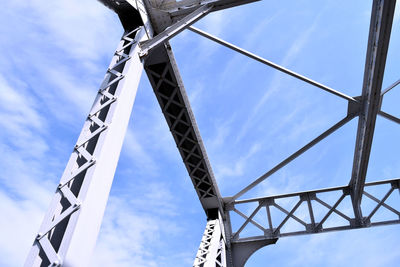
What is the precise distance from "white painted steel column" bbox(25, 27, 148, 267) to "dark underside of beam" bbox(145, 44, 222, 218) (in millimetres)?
2329

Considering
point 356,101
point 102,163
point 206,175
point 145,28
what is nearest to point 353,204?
point 356,101

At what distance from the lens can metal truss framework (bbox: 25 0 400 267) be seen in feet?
12.0

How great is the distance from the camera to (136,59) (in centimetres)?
574

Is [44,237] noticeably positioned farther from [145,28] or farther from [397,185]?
[397,185]

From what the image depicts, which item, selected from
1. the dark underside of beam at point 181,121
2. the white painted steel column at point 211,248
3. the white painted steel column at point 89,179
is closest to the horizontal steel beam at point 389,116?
the dark underside of beam at point 181,121

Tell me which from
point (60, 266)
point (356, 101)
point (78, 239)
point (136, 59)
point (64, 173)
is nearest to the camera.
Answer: point (60, 266)

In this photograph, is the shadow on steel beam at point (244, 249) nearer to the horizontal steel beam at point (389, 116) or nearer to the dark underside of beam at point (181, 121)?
the dark underside of beam at point (181, 121)

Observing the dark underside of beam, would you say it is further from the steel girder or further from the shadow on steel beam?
the steel girder

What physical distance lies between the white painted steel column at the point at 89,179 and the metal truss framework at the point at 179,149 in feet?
0.04

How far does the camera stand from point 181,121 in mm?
9305

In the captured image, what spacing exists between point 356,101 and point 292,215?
455 cm

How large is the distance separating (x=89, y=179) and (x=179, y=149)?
6.23 metres

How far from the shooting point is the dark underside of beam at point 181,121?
8023 mm

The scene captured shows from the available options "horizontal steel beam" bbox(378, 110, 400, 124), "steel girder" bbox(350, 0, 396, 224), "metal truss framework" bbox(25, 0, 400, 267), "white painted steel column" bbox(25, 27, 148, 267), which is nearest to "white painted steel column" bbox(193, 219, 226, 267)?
"metal truss framework" bbox(25, 0, 400, 267)
